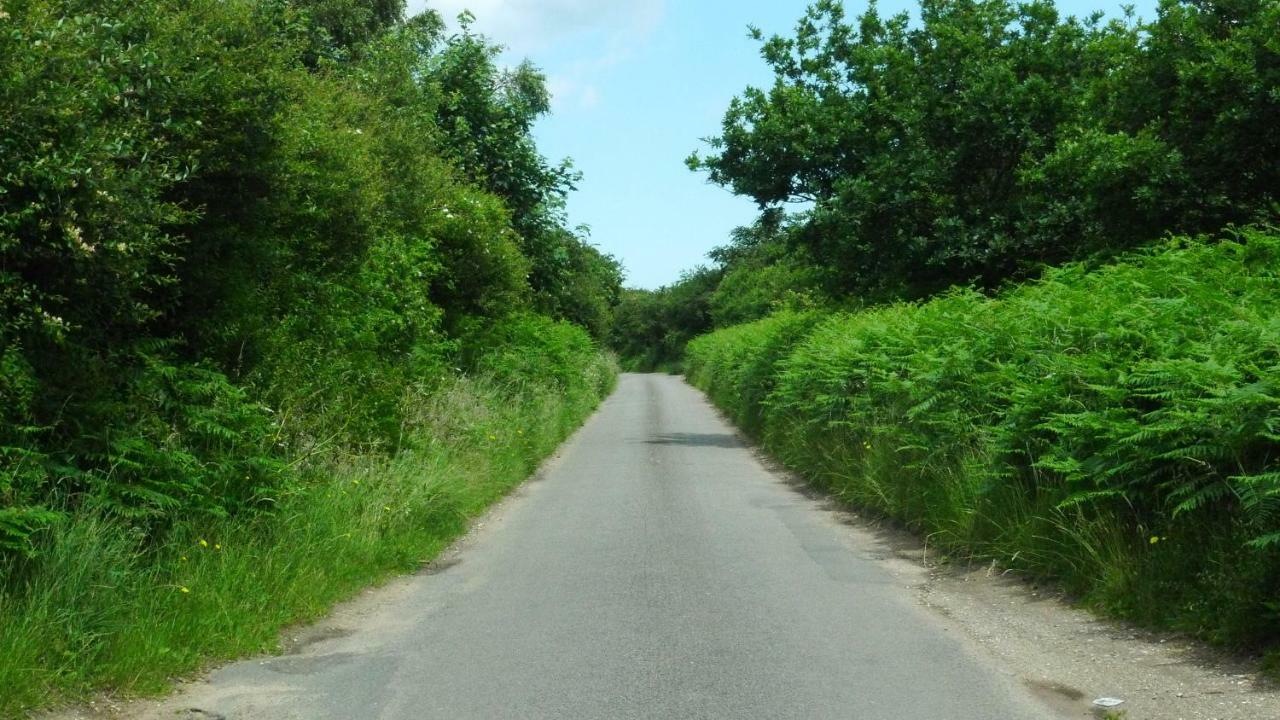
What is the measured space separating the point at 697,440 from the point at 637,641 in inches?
703

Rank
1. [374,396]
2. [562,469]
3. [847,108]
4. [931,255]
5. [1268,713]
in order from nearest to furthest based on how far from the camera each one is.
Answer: [1268,713]
[374,396]
[562,469]
[931,255]
[847,108]

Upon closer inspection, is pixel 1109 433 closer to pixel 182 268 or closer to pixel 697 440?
pixel 182 268

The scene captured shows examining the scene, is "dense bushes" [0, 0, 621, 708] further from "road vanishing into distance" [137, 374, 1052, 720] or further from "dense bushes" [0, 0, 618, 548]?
"road vanishing into distance" [137, 374, 1052, 720]

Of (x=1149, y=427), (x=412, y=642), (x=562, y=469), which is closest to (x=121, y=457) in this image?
(x=412, y=642)

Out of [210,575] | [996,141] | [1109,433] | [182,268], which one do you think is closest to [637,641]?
[210,575]

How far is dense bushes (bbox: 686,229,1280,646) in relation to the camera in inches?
276

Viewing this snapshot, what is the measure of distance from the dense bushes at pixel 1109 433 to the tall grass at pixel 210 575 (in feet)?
16.9

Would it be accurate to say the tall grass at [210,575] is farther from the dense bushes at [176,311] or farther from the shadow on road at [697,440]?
the shadow on road at [697,440]

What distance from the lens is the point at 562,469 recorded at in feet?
63.9

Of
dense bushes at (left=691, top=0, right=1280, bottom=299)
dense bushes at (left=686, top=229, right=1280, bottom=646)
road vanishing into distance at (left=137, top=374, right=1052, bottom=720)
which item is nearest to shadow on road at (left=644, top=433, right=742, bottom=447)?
dense bushes at (left=691, top=0, right=1280, bottom=299)

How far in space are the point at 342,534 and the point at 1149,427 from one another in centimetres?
631

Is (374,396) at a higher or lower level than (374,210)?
lower

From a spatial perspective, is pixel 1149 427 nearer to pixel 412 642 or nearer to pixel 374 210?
pixel 412 642

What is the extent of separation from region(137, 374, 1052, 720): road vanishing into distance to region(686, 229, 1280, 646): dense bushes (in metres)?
1.18
